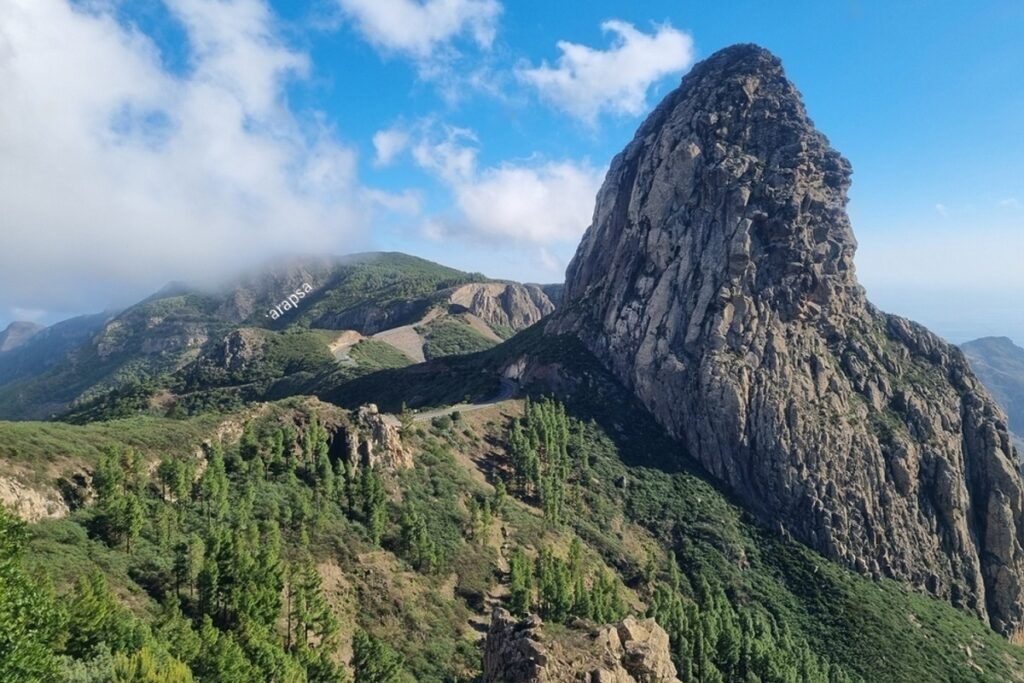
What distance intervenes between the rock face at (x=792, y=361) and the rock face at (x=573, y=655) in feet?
238

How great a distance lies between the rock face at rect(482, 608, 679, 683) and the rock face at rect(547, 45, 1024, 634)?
72.4 metres

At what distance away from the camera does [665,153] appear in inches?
6029

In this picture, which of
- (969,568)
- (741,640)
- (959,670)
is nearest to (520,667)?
(741,640)

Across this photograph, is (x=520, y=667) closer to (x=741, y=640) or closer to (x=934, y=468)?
(x=741, y=640)

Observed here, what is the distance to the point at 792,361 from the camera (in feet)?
417

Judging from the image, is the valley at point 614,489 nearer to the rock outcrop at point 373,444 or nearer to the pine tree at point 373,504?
the rock outcrop at point 373,444

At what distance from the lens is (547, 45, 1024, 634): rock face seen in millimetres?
116625

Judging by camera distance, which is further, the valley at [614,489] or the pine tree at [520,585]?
the pine tree at [520,585]

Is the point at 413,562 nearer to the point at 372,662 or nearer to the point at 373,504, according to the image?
the point at 373,504

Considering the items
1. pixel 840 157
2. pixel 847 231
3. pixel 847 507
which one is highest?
pixel 840 157

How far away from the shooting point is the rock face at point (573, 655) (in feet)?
152

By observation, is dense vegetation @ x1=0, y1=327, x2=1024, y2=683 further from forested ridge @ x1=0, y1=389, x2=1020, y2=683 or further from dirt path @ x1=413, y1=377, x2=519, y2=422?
dirt path @ x1=413, y1=377, x2=519, y2=422

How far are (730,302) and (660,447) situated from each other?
114ft

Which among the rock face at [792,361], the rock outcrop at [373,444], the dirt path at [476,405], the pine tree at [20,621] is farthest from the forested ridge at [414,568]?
the rock face at [792,361]
